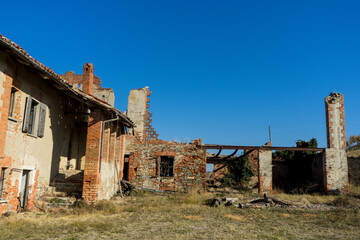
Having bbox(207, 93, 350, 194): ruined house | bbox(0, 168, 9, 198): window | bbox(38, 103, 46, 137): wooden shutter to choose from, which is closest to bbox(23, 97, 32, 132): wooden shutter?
bbox(38, 103, 46, 137): wooden shutter

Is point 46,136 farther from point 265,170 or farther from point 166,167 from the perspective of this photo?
point 265,170

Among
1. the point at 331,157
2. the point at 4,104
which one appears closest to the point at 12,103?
the point at 4,104

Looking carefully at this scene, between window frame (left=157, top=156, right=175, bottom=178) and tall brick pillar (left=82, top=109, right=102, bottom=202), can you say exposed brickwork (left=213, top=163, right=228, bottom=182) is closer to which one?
window frame (left=157, top=156, right=175, bottom=178)

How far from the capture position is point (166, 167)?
19.2 metres

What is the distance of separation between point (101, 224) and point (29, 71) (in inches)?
228

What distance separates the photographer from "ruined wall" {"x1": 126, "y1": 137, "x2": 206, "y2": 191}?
18734 millimetres

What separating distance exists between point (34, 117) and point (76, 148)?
4852 mm

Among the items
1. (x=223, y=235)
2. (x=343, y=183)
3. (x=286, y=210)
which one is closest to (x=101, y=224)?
(x=223, y=235)

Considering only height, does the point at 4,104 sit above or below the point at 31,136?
above

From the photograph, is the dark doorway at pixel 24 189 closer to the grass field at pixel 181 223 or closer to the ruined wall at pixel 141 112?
the grass field at pixel 181 223

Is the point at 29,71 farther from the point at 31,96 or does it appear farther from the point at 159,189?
the point at 159,189

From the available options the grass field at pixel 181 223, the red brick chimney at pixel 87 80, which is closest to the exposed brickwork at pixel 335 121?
the grass field at pixel 181 223

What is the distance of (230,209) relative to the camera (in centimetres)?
1206

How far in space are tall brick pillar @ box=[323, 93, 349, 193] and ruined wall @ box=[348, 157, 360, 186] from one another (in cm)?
307
